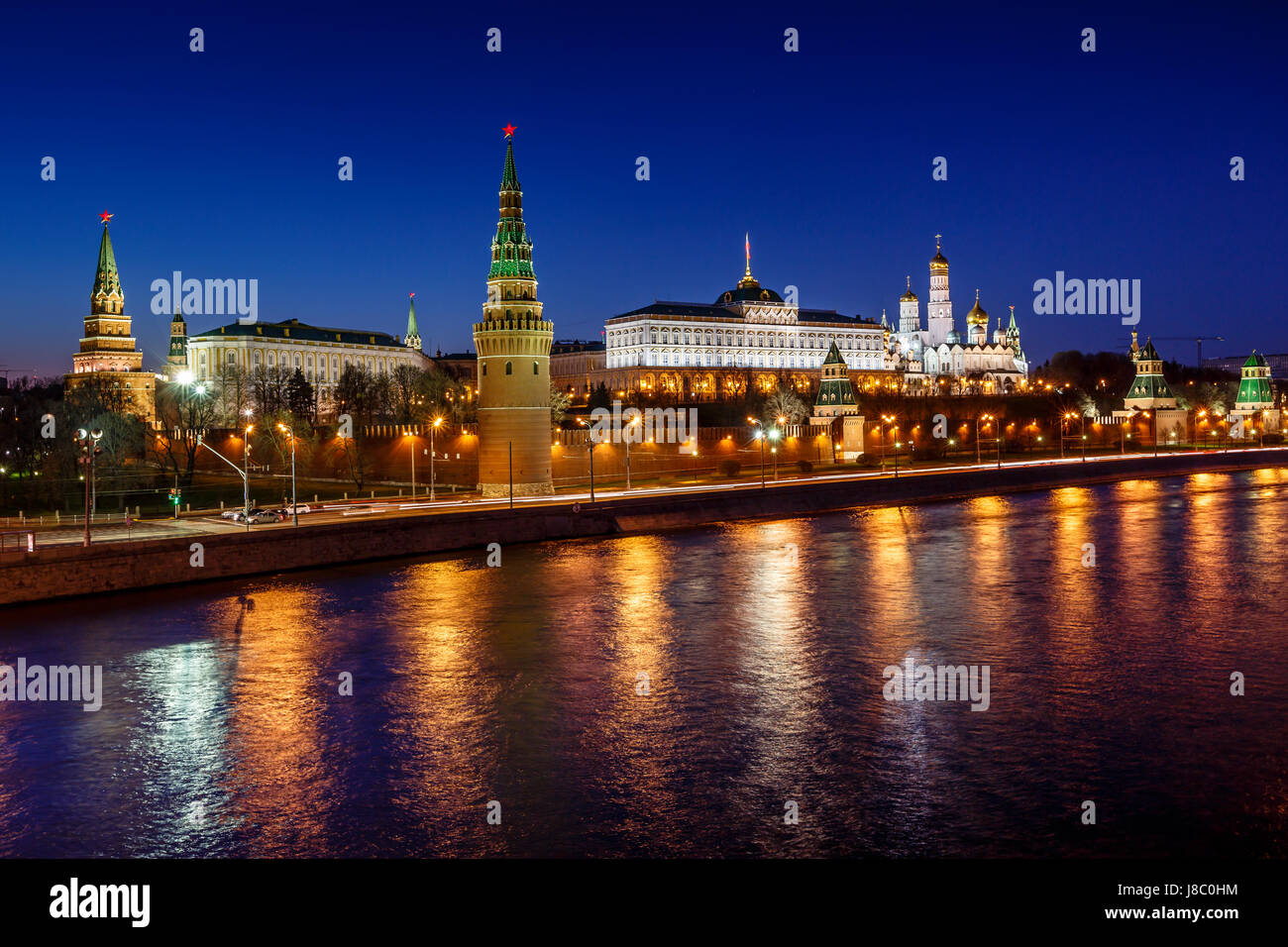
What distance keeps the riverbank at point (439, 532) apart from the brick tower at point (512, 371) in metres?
7.30

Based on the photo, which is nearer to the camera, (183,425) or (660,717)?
(660,717)

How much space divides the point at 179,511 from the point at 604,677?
34473mm

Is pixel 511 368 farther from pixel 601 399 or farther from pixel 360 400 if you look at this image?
pixel 601 399

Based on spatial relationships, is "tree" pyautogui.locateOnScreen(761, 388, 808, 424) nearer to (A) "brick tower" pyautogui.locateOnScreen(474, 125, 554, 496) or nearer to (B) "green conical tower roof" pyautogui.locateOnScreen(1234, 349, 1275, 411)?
(A) "brick tower" pyautogui.locateOnScreen(474, 125, 554, 496)

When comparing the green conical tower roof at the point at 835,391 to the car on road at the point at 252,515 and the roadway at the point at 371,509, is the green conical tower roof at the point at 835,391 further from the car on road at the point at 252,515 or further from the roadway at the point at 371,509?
the car on road at the point at 252,515

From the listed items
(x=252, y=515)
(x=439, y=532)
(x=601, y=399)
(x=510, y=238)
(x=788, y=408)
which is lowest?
(x=439, y=532)

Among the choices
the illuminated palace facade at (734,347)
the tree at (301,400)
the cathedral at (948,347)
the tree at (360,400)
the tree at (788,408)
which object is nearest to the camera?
the tree at (360,400)

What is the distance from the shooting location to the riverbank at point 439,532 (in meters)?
28.4

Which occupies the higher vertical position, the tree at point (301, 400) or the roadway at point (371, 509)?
the tree at point (301, 400)

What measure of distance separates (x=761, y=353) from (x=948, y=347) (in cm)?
4298

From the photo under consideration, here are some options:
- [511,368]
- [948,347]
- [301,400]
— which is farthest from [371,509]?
[948,347]

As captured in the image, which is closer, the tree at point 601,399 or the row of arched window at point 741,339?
the tree at point 601,399

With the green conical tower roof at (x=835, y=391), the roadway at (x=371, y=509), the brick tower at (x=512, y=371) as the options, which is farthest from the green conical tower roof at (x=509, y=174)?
the green conical tower roof at (x=835, y=391)

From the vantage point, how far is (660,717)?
17.4 m
